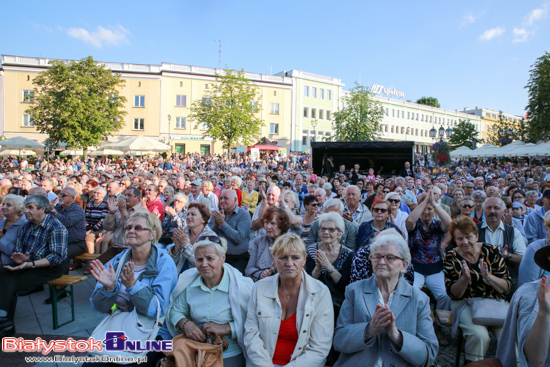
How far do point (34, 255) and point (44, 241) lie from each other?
184 mm

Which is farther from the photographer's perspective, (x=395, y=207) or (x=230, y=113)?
(x=230, y=113)

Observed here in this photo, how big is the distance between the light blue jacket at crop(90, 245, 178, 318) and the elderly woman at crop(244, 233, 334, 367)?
2.41ft

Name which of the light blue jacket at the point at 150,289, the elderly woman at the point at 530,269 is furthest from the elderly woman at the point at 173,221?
the elderly woman at the point at 530,269

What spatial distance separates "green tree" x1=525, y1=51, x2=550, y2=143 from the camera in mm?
25219

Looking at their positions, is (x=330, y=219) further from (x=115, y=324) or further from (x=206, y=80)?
(x=206, y=80)

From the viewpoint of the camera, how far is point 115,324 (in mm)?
2848

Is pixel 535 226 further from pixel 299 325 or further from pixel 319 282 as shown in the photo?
pixel 299 325

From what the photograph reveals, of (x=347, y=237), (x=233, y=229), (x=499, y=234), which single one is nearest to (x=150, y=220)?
(x=233, y=229)

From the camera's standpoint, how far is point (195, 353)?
2.68m

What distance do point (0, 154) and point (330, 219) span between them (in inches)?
1249

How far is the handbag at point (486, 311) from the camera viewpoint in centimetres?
305

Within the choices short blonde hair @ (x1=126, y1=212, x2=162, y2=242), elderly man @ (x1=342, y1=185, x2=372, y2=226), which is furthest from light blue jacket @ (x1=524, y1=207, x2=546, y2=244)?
short blonde hair @ (x1=126, y1=212, x2=162, y2=242)

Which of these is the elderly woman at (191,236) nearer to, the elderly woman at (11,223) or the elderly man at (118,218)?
the elderly man at (118,218)

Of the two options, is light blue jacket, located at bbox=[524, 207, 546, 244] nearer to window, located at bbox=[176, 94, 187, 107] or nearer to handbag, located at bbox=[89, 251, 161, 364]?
handbag, located at bbox=[89, 251, 161, 364]
